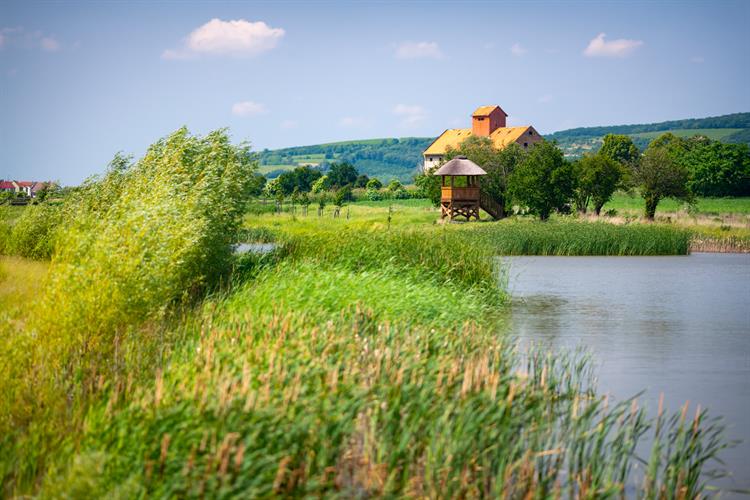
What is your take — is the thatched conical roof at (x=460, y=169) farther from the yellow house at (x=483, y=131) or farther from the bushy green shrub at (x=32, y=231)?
the yellow house at (x=483, y=131)

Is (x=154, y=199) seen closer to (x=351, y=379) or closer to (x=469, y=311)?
(x=469, y=311)

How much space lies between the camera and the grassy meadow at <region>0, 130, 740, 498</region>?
21.6ft

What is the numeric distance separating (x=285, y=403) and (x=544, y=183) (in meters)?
51.3

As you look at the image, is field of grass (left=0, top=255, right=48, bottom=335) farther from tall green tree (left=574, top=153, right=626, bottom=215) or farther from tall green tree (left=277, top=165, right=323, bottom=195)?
tall green tree (left=277, top=165, right=323, bottom=195)

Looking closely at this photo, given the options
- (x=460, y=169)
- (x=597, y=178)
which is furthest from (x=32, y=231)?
(x=597, y=178)

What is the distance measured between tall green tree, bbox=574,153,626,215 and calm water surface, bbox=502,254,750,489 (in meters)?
20.5

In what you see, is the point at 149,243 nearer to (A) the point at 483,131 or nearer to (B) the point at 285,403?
(B) the point at 285,403

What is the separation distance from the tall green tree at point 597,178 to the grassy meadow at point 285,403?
45228 millimetres

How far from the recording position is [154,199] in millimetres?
15984

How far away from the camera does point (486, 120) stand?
13300cm

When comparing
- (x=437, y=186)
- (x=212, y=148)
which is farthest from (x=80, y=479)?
(x=437, y=186)

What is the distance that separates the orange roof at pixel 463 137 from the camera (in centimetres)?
12001

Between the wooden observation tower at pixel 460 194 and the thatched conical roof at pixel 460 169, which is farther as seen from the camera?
the wooden observation tower at pixel 460 194

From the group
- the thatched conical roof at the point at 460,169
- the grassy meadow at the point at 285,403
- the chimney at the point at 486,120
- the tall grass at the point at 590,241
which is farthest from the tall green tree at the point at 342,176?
the grassy meadow at the point at 285,403
